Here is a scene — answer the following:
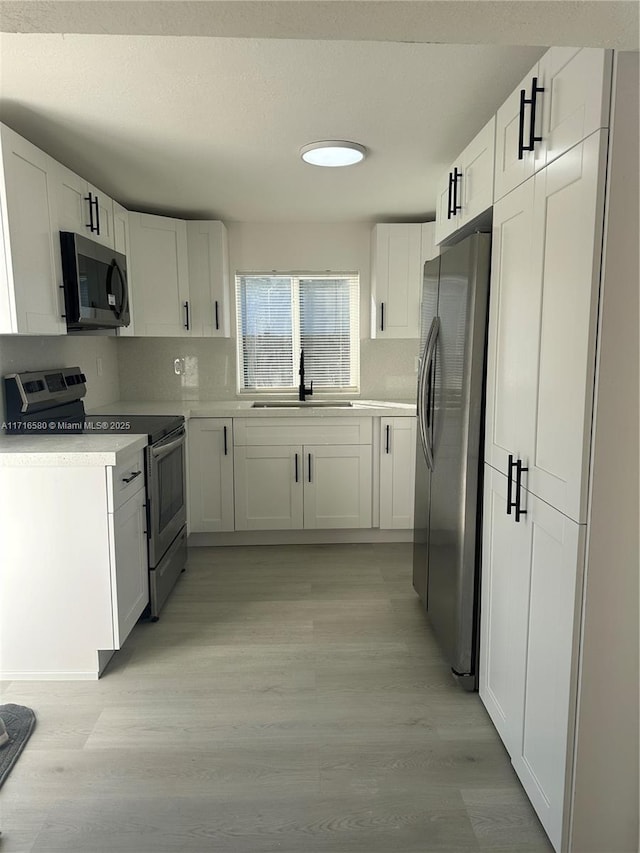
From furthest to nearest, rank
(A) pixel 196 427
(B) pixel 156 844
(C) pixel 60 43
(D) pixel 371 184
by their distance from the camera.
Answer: (A) pixel 196 427 → (D) pixel 371 184 → (C) pixel 60 43 → (B) pixel 156 844

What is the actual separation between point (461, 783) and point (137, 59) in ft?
8.42

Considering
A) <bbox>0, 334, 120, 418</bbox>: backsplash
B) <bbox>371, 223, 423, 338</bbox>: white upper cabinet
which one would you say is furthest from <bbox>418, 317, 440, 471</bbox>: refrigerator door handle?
<bbox>0, 334, 120, 418</bbox>: backsplash

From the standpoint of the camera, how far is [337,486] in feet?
13.3

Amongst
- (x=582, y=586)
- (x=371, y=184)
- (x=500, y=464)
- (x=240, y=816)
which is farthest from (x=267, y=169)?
(x=240, y=816)

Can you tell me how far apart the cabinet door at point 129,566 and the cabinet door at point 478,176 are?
6.34ft

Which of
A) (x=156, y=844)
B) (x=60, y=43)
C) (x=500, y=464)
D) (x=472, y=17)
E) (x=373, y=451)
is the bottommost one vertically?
(x=156, y=844)

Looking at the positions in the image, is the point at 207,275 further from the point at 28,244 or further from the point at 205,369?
the point at 28,244

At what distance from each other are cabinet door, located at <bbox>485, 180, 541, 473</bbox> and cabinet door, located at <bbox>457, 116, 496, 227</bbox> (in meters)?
0.17

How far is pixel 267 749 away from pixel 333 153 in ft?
8.37

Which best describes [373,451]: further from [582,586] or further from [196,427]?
[582,586]

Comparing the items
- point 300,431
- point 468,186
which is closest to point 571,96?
point 468,186

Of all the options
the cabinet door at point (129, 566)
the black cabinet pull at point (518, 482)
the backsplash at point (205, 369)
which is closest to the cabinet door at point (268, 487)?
the backsplash at point (205, 369)

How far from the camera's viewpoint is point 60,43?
179 cm

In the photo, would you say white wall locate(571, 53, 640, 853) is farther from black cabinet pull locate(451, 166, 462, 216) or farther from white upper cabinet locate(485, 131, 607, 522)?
black cabinet pull locate(451, 166, 462, 216)
